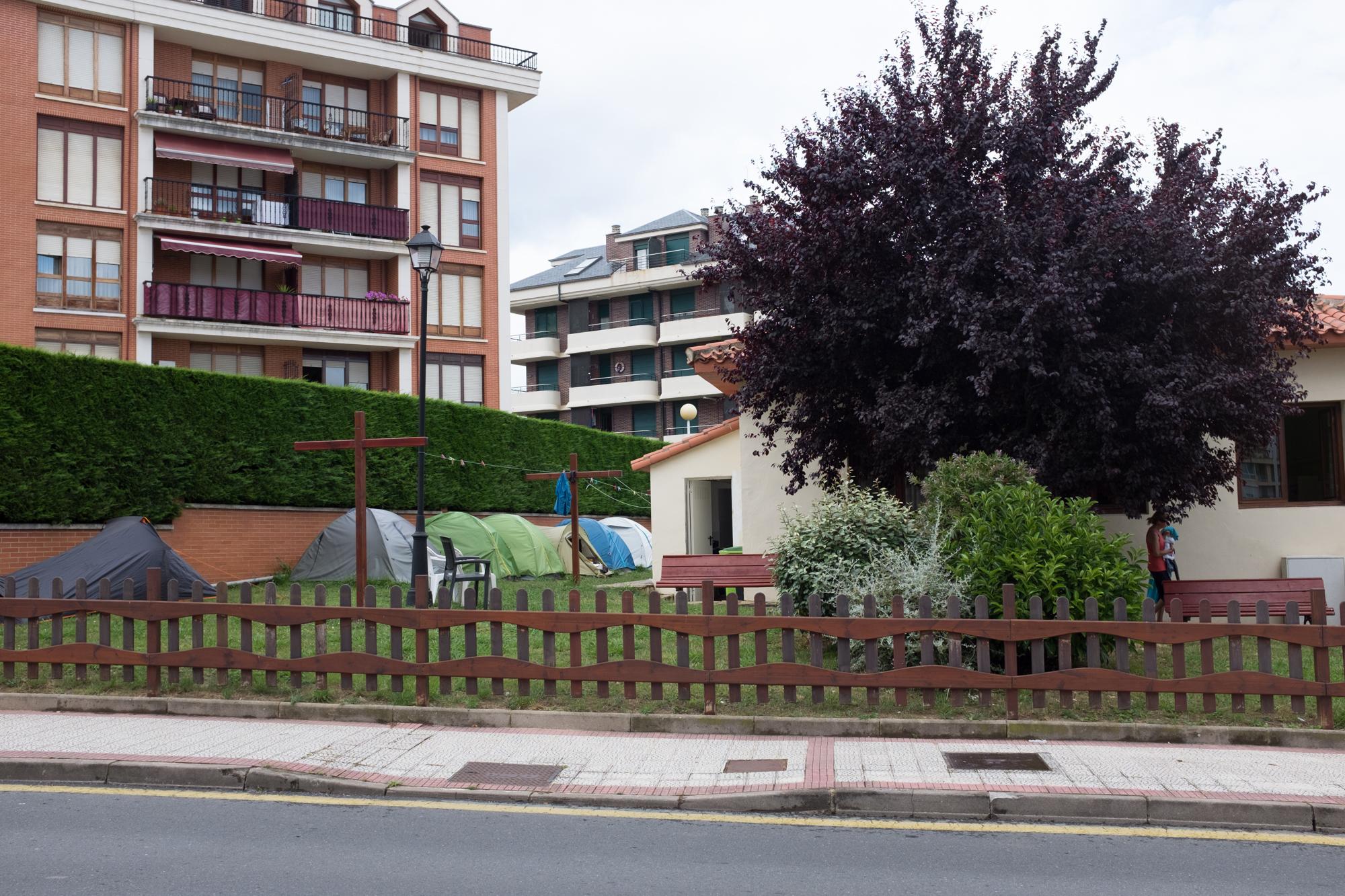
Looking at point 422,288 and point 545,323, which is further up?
point 545,323

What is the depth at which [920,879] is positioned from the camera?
5465mm

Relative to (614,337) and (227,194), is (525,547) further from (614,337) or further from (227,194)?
(614,337)

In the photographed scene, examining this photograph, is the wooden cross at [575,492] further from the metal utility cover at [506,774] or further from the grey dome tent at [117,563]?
the metal utility cover at [506,774]

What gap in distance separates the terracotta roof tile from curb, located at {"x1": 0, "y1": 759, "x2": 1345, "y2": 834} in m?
14.5

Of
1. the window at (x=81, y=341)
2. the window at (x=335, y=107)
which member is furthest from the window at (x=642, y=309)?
the window at (x=81, y=341)

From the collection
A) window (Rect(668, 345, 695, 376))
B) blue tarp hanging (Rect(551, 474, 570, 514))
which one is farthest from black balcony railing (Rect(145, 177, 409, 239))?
window (Rect(668, 345, 695, 376))

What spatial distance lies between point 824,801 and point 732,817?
55cm

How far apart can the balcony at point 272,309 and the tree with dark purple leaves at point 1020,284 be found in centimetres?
2305

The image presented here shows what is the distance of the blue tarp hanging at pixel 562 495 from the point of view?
90.7 feet

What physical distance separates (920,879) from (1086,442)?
8.50m

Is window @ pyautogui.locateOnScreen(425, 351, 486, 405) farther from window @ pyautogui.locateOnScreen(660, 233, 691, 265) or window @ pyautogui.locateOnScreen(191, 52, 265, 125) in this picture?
window @ pyautogui.locateOnScreen(660, 233, 691, 265)

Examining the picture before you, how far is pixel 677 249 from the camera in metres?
60.4

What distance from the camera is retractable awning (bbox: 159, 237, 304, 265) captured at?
3278 centimetres

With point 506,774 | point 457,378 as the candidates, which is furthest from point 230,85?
point 506,774
